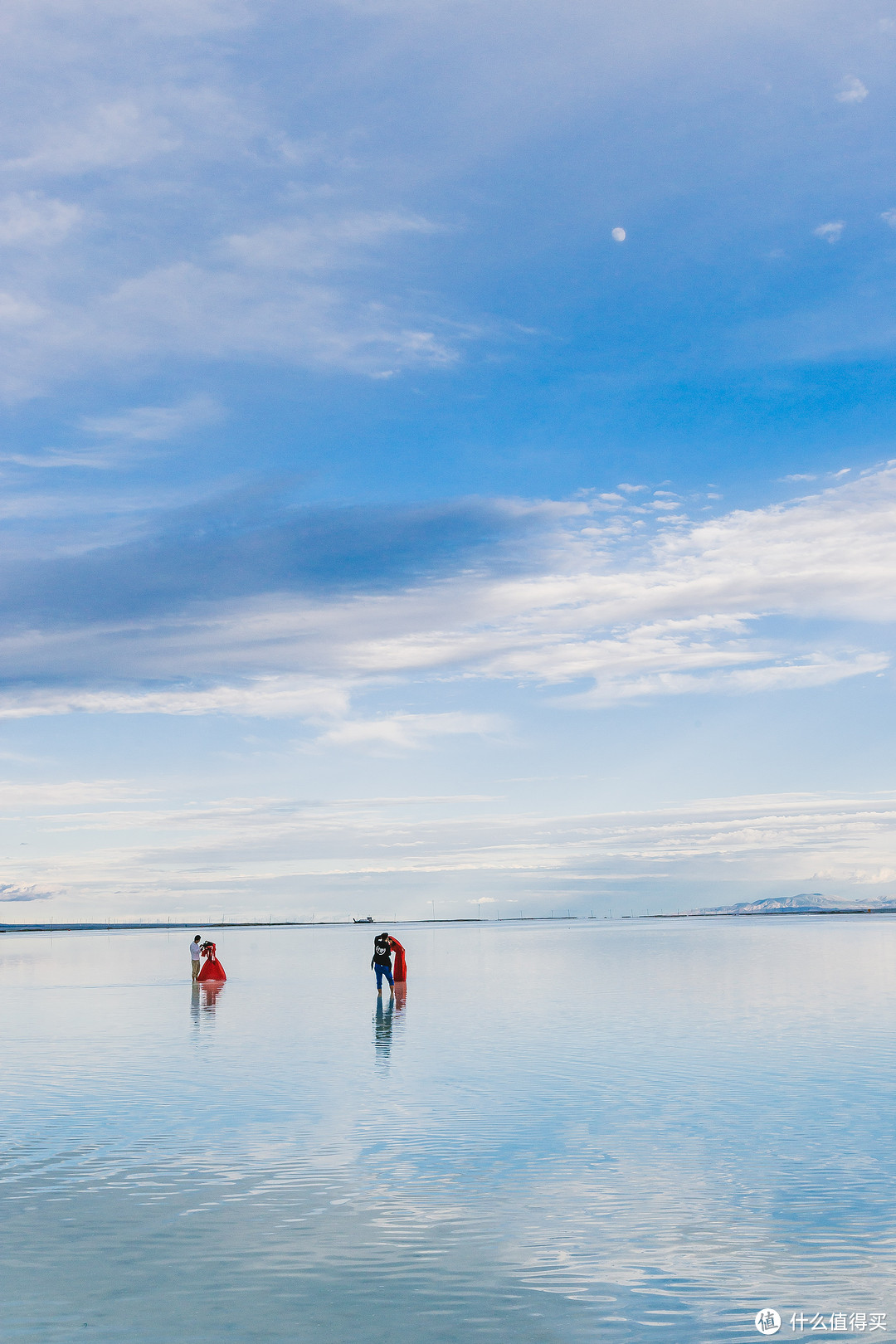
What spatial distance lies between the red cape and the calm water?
1675cm

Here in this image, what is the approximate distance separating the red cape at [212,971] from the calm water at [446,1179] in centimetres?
1675

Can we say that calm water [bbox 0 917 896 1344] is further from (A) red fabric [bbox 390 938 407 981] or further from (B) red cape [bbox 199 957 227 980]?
(B) red cape [bbox 199 957 227 980]

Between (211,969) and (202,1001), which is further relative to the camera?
(211,969)

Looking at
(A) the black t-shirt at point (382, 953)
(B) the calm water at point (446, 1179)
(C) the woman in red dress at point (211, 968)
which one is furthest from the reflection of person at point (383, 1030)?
(C) the woman in red dress at point (211, 968)

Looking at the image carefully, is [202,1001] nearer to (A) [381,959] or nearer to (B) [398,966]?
(A) [381,959]

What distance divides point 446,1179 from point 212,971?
36.3 meters

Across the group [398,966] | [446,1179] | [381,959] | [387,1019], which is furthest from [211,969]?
[446,1179]

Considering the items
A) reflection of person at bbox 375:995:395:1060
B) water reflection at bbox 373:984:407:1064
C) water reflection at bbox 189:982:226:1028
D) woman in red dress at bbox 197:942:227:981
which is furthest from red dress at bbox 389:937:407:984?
woman in red dress at bbox 197:942:227:981

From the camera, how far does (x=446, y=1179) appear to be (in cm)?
1395

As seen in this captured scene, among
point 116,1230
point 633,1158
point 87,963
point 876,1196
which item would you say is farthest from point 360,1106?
point 87,963

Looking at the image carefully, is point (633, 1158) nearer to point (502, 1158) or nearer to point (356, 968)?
point (502, 1158)

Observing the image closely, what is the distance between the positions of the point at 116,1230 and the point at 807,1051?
1751cm

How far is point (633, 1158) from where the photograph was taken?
14.9 metres

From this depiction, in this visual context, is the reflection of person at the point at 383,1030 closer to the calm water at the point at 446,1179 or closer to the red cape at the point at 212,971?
the calm water at the point at 446,1179
